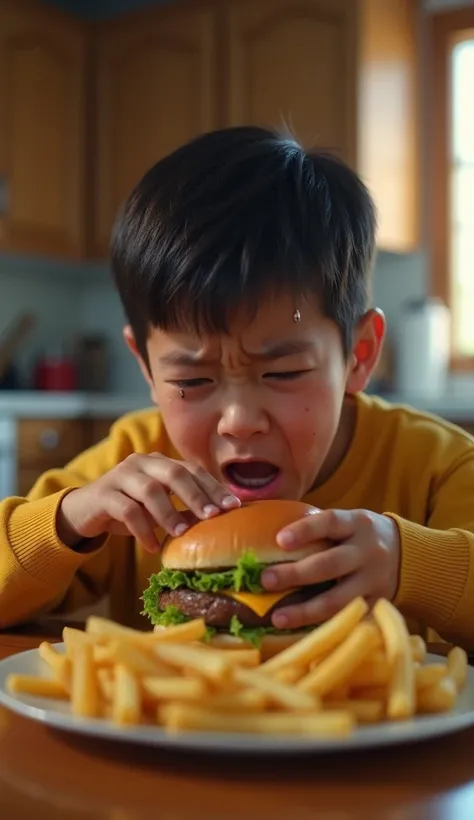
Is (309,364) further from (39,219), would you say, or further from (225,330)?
(39,219)

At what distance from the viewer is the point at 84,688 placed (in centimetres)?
67

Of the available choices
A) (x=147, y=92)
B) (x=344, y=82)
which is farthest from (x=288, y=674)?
(x=147, y=92)

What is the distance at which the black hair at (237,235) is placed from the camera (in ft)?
3.83

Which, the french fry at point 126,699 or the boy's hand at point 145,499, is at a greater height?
the boy's hand at point 145,499

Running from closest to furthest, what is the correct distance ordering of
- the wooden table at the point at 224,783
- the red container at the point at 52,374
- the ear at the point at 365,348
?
1. the wooden table at the point at 224,783
2. the ear at the point at 365,348
3. the red container at the point at 52,374

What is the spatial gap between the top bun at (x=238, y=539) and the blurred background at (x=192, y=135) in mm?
2559

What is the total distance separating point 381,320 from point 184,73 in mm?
3436

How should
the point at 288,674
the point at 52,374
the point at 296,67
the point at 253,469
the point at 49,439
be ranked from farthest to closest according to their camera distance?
the point at 52,374 < the point at 296,67 < the point at 49,439 < the point at 253,469 < the point at 288,674

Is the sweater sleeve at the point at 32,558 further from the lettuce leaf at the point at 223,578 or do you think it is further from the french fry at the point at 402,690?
the french fry at the point at 402,690

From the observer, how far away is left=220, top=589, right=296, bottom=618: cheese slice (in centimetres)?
81

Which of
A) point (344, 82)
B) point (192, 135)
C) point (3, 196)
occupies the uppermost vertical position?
point (344, 82)

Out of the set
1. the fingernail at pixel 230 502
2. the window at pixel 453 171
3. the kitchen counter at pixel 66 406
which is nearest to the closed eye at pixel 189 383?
→ the fingernail at pixel 230 502

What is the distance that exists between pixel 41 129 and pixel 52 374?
1.12 m

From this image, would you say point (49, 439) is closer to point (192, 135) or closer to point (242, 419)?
point (192, 135)
